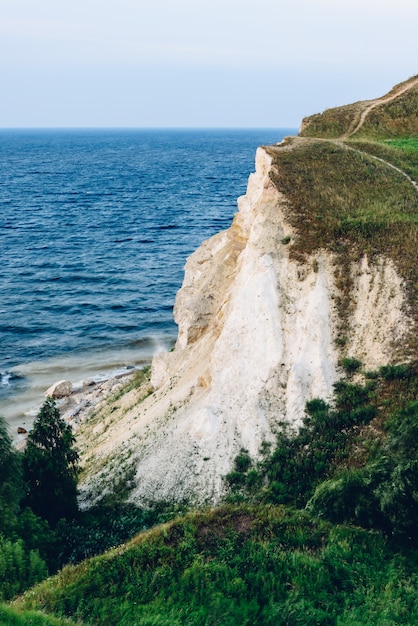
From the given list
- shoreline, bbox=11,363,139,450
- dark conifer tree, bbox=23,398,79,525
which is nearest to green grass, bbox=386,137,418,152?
shoreline, bbox=11,363,139,450

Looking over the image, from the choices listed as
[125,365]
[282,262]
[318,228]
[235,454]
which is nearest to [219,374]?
[235,454]

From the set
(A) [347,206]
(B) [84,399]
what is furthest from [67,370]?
(A) [347,206]

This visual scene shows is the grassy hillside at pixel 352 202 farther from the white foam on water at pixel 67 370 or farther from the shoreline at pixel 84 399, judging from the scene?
the white foam on water at pixel 67 370

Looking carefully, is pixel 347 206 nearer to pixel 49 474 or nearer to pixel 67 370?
pixel 49 474

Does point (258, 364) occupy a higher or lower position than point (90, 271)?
lower

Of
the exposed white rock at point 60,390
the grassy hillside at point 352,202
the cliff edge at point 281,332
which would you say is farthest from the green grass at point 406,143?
the exposed white rock at point 60,390
